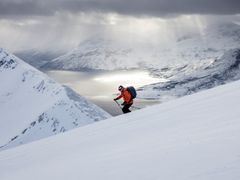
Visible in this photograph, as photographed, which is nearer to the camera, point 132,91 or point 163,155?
point 163,155

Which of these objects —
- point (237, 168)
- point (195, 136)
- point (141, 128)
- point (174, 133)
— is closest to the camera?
point (237, 168)

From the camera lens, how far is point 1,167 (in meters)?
16.6

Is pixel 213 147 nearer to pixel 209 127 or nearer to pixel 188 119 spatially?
pixel 209 127

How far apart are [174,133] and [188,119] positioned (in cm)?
217

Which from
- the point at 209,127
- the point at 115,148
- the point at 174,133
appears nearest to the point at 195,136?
the point at 209,127

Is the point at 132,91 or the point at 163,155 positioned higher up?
the point at 132,91

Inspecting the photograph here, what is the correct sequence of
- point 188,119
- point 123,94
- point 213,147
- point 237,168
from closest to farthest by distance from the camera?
1. point 237,168
2. point 213,147
3. point 188,119
4. point 123,94

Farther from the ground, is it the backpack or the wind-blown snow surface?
the backpack

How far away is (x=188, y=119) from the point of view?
1370 centimetres

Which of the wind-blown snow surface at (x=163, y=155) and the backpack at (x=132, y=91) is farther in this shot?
the backpack at (x=132, y=91)

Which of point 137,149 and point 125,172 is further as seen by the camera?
point 137,149

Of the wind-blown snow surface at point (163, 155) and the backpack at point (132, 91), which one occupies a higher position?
the backpack at point (132, 91)

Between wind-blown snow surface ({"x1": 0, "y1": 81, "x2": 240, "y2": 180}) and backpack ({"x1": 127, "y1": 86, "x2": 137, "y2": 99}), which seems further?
backpack ({"x1": 127, "y1": 86, "x2": 137, "y2": 99})

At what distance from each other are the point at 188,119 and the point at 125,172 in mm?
5513
